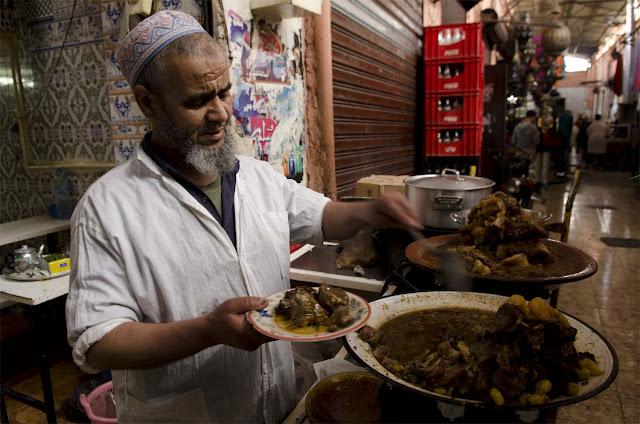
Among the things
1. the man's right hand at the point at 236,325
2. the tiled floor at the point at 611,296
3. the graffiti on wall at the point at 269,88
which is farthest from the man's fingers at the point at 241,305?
the tiled floor at the point at 611,296

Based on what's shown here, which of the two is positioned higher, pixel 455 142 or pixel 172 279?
pixel 455 142

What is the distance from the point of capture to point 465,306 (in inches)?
68.8

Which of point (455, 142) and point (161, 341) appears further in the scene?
point (455, 142)

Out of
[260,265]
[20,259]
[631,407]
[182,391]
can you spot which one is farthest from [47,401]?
[631,407]

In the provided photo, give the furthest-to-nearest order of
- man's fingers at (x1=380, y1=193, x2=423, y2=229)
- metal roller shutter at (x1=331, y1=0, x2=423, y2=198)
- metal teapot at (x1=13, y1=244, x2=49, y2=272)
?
1. metal roller shutter at (x1=331, y1=0, x2=423, y2=198)
2. metal teapot at (x1=13, y1=244, x2=49, y2=272)
3. man's fingers at (x1=380, y1=193, x2=423, y2=229)

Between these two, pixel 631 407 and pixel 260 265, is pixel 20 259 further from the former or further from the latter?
pixel 631 407

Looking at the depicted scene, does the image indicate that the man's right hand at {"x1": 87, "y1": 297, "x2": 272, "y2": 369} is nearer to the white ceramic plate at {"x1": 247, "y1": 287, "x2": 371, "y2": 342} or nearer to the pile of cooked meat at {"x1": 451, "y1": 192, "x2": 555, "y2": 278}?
the white ceramic plate at {"x1": 247, "y1": 287, "x2": 371, "y2": 342}

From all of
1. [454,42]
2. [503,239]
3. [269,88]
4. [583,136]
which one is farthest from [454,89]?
[583,136]

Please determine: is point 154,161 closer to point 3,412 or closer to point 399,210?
point 399,210

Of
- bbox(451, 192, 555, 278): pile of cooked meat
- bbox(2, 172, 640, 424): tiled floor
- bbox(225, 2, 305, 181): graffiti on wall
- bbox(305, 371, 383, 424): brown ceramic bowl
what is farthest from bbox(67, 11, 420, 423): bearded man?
bbox(2, 172, 640, 424): tiled floor

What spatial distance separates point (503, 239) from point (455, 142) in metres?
5.02

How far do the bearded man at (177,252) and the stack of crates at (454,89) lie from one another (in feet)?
17.6

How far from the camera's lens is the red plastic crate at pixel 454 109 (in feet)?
22.0

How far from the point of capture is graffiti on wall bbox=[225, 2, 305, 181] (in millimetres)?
3086
